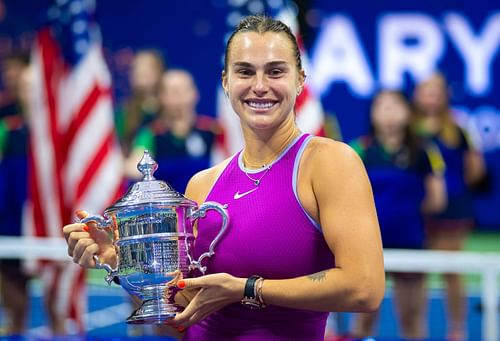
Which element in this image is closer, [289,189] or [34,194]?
[289,189]

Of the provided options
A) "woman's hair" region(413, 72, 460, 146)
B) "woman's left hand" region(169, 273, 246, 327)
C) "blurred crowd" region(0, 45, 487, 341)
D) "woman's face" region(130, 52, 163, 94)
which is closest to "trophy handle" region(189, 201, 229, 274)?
"woman's left hand" region(169, 273, 246, 327)

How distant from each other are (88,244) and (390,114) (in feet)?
12.5

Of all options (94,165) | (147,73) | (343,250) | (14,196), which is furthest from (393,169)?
(343,250)

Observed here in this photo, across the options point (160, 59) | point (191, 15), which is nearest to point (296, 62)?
point (160, 59)

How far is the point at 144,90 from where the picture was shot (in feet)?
24.8

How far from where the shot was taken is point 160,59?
723 cm

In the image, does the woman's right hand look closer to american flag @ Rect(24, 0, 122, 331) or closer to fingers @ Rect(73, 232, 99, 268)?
fingers @ Rect(73, 232, 99, 268)

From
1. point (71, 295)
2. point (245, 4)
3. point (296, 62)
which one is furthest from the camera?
point (245, 4)

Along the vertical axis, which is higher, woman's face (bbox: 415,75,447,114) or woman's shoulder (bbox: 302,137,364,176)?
woman's face (bbox: 415,75,447,114)

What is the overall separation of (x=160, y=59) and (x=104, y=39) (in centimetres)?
533

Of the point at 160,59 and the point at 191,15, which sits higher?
the point at 191,15

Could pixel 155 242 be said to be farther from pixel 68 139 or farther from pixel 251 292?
pixel 68 139

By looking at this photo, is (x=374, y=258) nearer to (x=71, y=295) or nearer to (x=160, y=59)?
(x=71, y=295)

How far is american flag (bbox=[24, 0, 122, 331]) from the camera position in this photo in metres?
6.03
